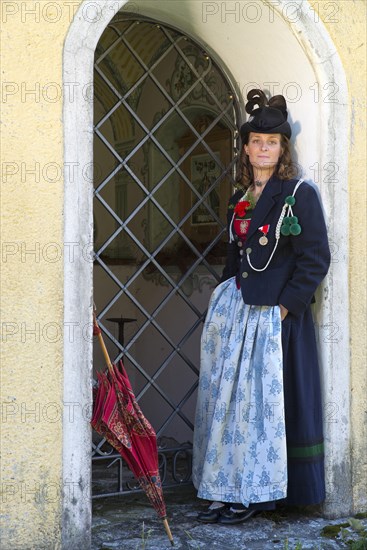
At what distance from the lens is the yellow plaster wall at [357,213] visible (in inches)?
176

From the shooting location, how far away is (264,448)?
4.13 meters

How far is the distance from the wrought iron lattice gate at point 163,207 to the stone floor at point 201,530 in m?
0.21

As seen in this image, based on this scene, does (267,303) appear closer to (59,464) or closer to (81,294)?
(81,294)

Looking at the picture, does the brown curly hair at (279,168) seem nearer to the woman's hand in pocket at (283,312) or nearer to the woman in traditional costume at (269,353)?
the woman in traditional costume at (269,353)

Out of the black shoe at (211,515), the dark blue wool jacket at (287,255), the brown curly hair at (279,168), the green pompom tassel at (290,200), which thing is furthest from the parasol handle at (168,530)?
the brown curly hair at (279,168)

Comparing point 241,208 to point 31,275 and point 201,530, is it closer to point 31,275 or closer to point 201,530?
point 31,275

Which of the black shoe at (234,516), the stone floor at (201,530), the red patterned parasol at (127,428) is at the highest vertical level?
the red patterned parasol at (127,428)

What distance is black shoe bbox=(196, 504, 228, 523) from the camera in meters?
4.25

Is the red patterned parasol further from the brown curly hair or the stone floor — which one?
the brown curly hair

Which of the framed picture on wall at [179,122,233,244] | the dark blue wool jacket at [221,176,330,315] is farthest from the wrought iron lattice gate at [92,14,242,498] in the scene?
the dark blue wool jacket at [221,176,330,315]

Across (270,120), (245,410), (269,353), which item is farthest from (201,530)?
(270,120)

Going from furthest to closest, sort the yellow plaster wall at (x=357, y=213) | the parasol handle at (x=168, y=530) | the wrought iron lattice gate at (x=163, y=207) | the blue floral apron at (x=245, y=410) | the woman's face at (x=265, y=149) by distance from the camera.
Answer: the wrought iron lattice gate at (x=163, y=207) < the yellow plaster wall at (x=357, y=213) < the woman's face at (x=265, y=149) < the blue floral apron at (x=245, y=410) < the parasol handle at (x=168, y=530)

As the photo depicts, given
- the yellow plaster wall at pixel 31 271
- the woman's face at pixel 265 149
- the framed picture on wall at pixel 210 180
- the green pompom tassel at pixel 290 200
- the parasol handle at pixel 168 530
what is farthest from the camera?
the framed picture on wall at pixel 210 180

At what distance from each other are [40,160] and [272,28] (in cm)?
148
